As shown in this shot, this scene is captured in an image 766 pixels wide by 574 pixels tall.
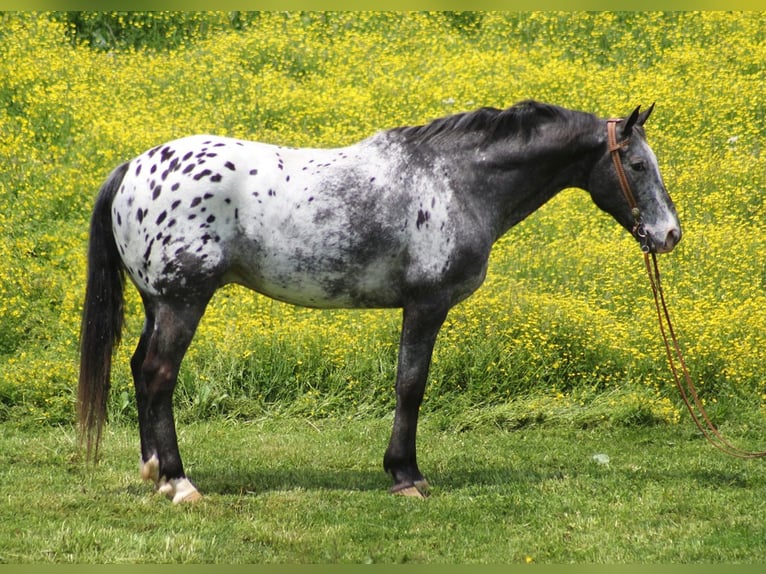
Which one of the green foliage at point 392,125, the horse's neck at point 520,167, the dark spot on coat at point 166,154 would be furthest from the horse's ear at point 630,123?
the green foliage at point 392,125

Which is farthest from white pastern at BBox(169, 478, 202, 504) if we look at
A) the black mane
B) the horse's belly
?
the black mane

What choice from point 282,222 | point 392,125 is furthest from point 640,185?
point 392,125

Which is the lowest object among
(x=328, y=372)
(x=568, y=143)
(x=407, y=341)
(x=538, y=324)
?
(x=328, y=372)

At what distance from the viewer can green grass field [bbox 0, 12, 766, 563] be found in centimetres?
593

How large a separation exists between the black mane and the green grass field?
2203 millimetres

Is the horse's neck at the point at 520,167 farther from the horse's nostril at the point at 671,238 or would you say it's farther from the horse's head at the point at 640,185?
the horse's nostril at the point at 671,238

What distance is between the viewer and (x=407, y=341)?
21.2ft

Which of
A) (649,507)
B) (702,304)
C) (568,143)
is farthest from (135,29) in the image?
(649,507)

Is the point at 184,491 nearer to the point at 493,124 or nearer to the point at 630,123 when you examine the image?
the point at 493,124

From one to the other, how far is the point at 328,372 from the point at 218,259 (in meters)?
3.09

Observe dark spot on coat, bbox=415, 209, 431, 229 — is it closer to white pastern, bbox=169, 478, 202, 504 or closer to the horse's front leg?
the horse's front leg

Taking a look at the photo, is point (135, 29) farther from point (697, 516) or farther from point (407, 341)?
point (697, 516)

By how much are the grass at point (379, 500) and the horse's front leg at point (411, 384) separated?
204 millimetres

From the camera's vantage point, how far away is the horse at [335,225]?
6.15 metres
